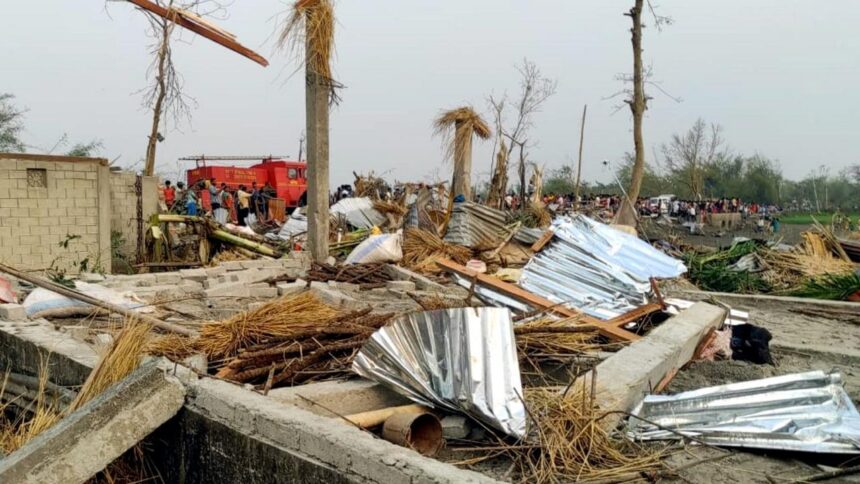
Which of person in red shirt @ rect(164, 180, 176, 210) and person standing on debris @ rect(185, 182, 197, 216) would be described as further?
person in red shirt @ rect(164, 180, 176, 210)

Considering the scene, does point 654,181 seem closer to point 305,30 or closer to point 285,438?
point 305,30

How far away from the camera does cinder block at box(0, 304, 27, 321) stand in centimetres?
621

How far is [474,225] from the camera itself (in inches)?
533

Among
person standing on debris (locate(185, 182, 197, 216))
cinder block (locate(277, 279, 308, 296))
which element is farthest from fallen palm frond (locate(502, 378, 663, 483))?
person standing on debris (locate(185, 182, 197, 216))

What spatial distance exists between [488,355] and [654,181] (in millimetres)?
53803

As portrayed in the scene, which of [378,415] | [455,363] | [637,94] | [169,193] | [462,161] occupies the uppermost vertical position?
[637,94]

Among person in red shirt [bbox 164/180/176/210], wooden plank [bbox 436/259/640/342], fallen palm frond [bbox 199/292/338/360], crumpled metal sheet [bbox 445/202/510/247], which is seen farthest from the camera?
person in red shirt [bbox 164/180/176/210]

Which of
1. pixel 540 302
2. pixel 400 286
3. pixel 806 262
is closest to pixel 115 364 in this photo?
pixel 540 302

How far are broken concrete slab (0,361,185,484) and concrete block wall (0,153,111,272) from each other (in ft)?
26.3

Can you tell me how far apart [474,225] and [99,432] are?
1030cm

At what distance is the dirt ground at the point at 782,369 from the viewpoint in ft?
11.4

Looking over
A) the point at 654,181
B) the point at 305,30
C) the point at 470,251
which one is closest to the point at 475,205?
the point at 470,251

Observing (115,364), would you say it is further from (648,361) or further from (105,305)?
(648,361)

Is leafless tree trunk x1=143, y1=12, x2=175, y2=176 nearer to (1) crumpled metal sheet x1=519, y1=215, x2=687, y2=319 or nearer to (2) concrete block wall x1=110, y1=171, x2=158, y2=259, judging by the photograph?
(2) concrete block wall x1=110, y1=171, x2=158, y2=259
